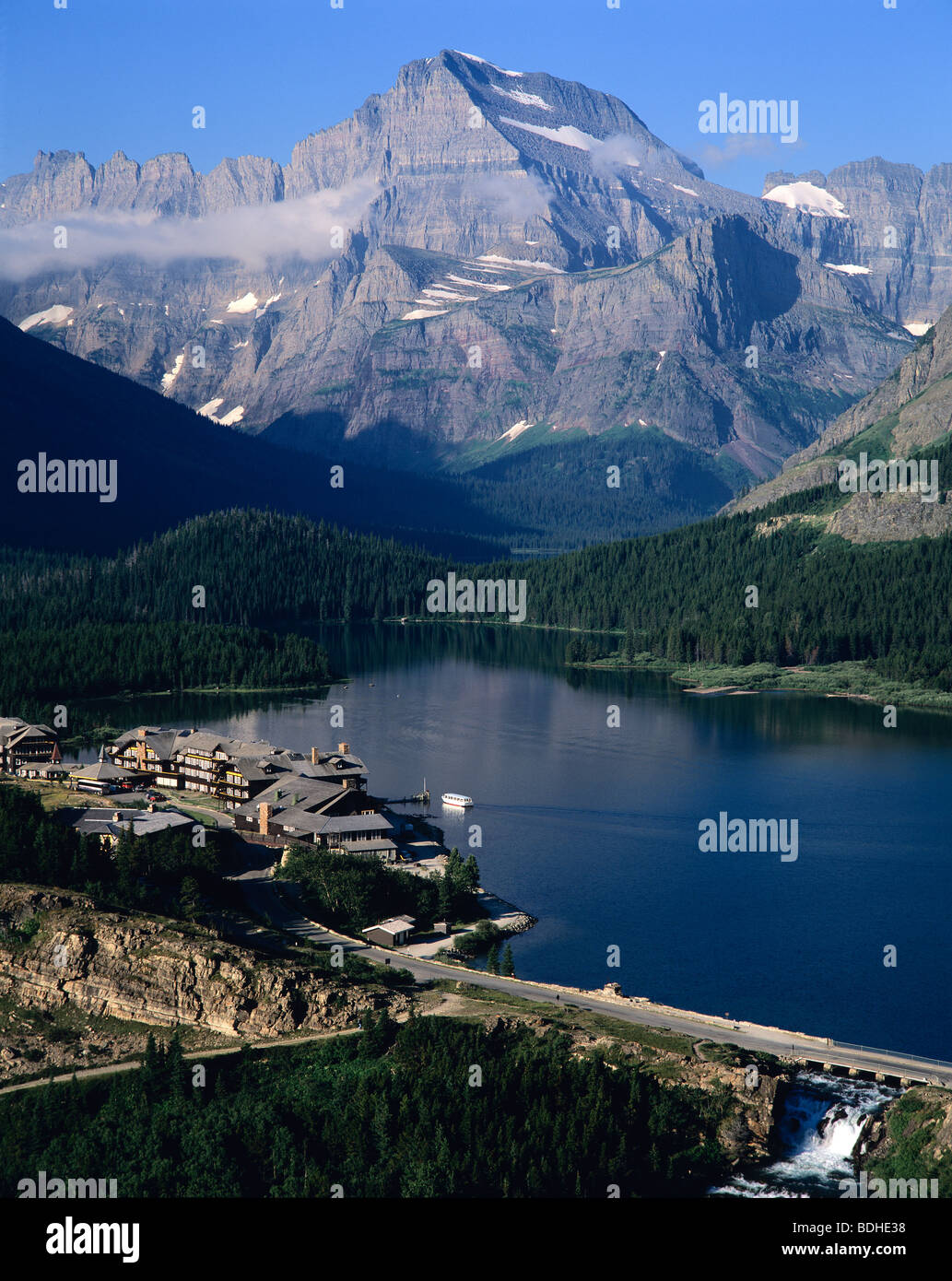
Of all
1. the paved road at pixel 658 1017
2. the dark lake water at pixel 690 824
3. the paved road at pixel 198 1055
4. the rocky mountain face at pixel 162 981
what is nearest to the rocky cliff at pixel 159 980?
the rocky mountain face at pixel 162 981

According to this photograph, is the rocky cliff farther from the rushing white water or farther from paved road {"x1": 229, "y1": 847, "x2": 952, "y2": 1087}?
the rushing white water

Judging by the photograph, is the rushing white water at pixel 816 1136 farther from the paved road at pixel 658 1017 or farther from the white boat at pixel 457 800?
the white boat at pixel 457 800

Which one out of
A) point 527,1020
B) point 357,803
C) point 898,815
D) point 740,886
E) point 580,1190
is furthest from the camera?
point 898,815

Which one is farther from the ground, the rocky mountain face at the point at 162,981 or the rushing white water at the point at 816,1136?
the rocky mountain face at the point at 162,981

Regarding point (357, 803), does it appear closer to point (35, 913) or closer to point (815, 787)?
point (35, 913)

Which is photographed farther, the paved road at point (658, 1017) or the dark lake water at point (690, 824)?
the dark lake water at point (690, 824)

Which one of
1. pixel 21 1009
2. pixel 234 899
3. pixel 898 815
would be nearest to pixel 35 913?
pixel 21 1009

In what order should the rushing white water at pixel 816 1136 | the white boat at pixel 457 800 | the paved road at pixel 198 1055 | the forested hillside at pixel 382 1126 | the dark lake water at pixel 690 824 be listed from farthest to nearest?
the white boat at pixel 457 800 → the dark lake water at pixel 690 824 → the paved road at pixel 198 1055 → the rushing white water at pixel 816 1136 → the forested hillside at pixel 382 1126
